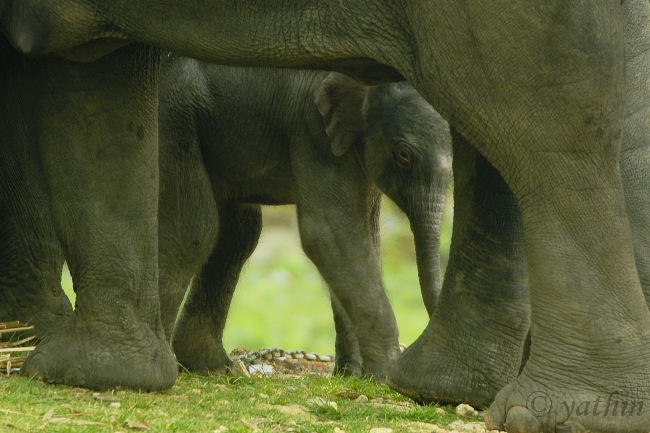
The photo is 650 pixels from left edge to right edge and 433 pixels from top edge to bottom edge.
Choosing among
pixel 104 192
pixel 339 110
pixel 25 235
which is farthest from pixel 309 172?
pixel 104 192

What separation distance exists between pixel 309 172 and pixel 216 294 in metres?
0.71

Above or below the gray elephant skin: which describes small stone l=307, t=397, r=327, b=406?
below

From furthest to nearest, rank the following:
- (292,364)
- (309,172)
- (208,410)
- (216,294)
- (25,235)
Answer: (292,364) → (216,294) → (309,172) → (25,235) → (208,410)

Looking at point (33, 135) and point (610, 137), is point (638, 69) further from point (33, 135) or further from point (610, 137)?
point (33, 135)

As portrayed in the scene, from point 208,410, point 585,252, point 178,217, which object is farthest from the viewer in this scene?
point 178,217

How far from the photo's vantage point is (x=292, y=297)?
14.6 meters

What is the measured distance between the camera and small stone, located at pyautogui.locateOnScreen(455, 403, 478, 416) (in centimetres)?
364

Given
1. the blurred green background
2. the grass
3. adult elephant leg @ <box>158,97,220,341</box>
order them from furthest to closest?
the blurred green background
adult elephant leg @ <box>158,97,220,341</box>
the grass

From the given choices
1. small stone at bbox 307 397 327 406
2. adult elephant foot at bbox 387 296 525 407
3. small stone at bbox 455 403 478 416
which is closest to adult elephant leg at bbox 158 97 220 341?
small stone at bbox 307 397 327 406

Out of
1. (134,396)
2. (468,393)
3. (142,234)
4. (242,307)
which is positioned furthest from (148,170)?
(242,307)


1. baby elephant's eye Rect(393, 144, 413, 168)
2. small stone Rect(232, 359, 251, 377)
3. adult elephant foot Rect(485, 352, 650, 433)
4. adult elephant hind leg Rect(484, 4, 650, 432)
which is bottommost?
small stone Rect(232, 359, 251, 377)

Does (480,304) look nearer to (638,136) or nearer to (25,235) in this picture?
(638,136)

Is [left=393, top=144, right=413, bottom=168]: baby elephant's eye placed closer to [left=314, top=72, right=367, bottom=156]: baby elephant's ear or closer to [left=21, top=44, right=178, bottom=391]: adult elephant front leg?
[left=314, top=72, right=367, bottom=156]: baby elephant's ear

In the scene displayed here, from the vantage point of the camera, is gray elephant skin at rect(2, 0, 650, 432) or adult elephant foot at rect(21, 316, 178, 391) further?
adult elephant foot at rect(21, 316, 178, 391)
